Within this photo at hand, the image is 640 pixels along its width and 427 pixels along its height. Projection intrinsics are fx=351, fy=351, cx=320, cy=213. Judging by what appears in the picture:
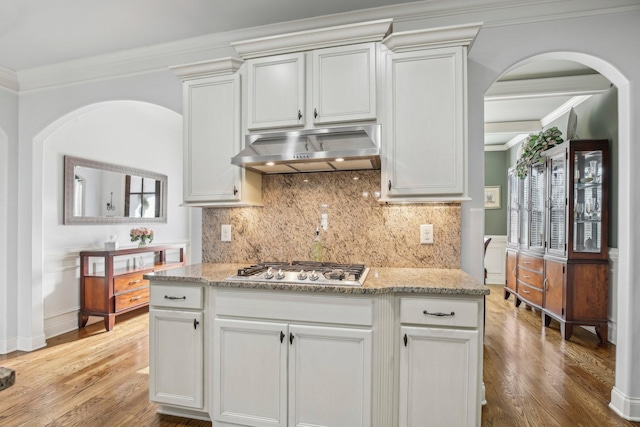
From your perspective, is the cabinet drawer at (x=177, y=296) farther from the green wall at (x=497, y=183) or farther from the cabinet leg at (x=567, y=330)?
the green wall at (x=497, y=183)

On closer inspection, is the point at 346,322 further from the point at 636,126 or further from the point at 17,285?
the point at 17,285

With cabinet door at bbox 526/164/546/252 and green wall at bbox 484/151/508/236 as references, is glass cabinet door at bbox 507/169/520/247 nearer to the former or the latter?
cabinet door at bbox 526/164/546/252

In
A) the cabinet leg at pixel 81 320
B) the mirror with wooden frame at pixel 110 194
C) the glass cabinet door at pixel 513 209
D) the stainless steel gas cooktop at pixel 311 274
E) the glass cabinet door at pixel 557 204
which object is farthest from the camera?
the glass cabinet door at pixel 513 209

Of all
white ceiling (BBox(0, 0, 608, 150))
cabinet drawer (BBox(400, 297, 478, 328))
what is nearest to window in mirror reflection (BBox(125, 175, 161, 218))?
white ceiling (BBox(0, 0, 608, 150))

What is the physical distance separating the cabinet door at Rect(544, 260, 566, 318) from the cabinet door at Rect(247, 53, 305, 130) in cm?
341

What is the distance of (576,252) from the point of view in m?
3.73

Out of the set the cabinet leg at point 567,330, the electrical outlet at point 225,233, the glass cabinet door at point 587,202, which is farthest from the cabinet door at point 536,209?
the electrical outlet at point 225,233

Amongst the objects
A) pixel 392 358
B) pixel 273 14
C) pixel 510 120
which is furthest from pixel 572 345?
pixel 273 14

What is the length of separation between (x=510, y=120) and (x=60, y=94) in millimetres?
5915

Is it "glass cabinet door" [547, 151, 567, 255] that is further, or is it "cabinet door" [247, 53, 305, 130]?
"glass cabinet door" [547, 151, 567, 255]

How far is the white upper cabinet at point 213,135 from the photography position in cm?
245

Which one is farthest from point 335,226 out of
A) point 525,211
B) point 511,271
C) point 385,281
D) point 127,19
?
point 511,271

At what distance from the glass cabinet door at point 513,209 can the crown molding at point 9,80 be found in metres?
6.37

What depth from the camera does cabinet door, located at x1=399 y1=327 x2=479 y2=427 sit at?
1.81m
